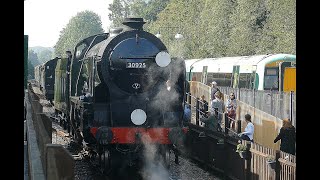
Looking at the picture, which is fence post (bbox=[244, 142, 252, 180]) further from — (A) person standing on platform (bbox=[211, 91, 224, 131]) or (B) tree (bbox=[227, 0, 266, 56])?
(B) tree (bbox=[227, 0, 266, 56])

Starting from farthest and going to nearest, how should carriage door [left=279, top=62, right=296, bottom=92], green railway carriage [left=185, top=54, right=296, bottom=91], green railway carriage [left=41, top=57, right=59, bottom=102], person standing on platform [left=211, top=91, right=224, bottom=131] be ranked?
green railway carriage [left=41, top=57, right=59, bottom=102]
green railway carriage [left=185, top=54, right=296, bottom=91]
carriage door [left=279, top=62, right=296, bottom=92]
person standing on platform [left=211, top=91, right=224, bottom=131]

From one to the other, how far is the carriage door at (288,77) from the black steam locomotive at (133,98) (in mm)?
9188

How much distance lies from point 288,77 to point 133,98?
10699 mm

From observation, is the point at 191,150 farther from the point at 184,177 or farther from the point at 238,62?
the point at 238,62

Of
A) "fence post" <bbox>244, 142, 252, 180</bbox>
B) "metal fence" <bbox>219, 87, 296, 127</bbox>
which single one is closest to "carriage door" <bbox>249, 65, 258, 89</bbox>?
"metal fence" <bbox>219, 87, 296, 127</bbox>

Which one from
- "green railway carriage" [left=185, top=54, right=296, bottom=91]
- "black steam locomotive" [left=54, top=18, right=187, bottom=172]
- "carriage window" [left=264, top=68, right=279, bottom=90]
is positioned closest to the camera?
"black steam locomotive" [left=54, top=18, right=187, bottom=172]

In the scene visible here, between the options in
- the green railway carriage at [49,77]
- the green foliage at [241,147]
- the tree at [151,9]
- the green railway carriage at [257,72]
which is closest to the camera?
the green foliage at [241,147]

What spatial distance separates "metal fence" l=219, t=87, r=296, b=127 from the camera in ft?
50.5

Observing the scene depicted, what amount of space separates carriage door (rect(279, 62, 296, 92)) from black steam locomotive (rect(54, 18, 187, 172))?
30.1 ft

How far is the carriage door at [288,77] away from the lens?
19953 mm

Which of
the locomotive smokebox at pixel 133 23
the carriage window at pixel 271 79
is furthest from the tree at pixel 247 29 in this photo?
the locomotive smokebox at pixel 133 23

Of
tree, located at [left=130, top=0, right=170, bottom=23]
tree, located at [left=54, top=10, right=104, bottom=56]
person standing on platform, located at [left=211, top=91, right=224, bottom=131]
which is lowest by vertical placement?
person standing on platform, located at [left=211, top=91, right=224, bottom=131]

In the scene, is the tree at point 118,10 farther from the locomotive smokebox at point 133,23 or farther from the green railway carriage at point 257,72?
the locomotive smokebox at point 133,23

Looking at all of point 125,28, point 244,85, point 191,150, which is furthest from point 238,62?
point 125,28
